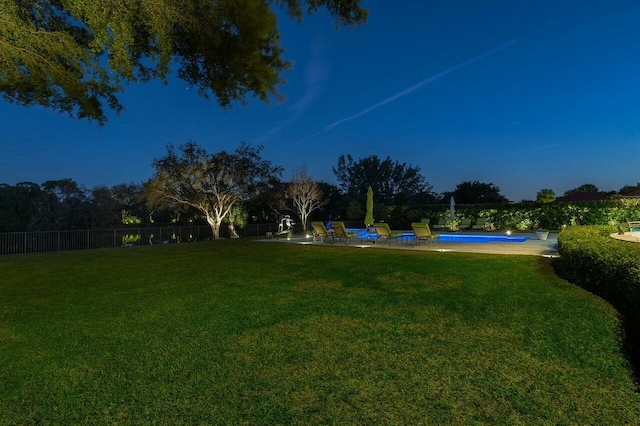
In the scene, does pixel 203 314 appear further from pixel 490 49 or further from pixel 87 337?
pixel 490 49

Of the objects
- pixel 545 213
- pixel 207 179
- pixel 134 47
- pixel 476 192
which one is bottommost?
pixel 545 213

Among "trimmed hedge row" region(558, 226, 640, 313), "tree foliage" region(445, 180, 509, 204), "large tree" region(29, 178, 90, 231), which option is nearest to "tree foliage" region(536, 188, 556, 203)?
"tree foliage" region(445, 180, 509, 204)

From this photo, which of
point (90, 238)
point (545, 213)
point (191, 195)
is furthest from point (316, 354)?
point (545, 213)

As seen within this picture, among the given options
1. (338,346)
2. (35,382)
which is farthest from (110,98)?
(338,346)

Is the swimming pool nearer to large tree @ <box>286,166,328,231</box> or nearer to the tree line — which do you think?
the tree line

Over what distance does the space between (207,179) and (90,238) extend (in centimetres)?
773

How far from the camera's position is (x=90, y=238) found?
18.7 m

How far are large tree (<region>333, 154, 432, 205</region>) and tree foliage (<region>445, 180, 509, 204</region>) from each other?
434cm

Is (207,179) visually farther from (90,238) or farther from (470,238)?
(470,238)

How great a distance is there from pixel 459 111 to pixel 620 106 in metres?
11.5

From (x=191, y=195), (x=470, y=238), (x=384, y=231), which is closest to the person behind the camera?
(x=384, y=231)

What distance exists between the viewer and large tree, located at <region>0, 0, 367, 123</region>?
4.61 meters

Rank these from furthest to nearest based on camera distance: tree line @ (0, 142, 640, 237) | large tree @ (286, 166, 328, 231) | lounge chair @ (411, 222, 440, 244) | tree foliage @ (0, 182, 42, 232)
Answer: large tree @ (286, 166, 328, 231) → tree foliage @ (0, 182, 42, 232) → tree line @ (0, 142, 640, 237) → lounge chair @ (411, 222, 440, 244)

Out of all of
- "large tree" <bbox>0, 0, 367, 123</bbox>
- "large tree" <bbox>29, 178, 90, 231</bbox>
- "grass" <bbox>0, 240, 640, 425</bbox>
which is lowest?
"grass" <bbox>0, 240, 640, 425</bbox>
